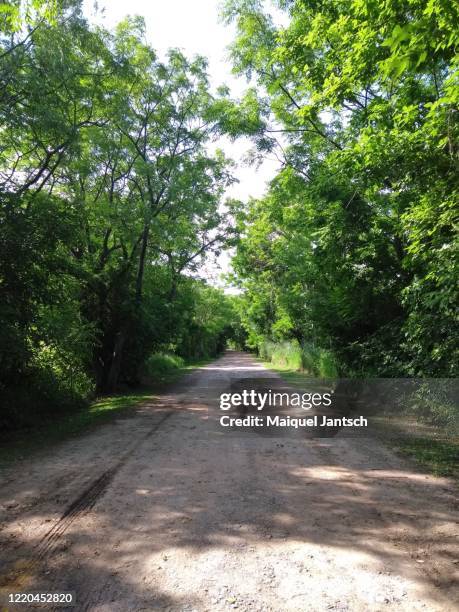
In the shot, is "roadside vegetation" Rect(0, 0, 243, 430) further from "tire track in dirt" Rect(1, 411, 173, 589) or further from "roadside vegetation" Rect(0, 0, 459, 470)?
"tire track in dirt" Rect(1, 411, 173, 589)

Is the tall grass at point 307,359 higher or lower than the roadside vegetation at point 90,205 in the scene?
lower

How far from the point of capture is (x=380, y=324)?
1089cm

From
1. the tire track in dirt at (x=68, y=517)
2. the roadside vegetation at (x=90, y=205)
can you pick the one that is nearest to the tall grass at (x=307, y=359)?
the roadside vegetation at (x=90, y=205)

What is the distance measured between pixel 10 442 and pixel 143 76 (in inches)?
507

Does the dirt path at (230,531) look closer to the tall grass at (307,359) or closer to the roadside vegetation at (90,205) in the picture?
the roadside vegetation at (90,205)

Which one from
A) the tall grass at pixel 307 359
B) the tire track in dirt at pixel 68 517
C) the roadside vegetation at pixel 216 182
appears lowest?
the tire track in dirt at pixel 68 517

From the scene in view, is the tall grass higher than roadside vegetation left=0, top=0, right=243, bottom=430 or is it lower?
lower

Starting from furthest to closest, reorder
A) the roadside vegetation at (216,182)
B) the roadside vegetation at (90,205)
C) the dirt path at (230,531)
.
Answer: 1. the roadside vegetation at (90,205)
2. the roadside vegetation at (216,182)
3. the dirt path at (230,531)

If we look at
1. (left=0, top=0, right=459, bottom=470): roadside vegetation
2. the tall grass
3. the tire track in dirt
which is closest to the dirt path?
the tire track in dirt

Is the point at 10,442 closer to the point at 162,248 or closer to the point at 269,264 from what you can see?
the point at 162,248

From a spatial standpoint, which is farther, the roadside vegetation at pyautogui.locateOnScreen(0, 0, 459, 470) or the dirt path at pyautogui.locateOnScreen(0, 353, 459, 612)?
the roadside vegetation at pyautogui.locateOnScreen(0, 0, 459, 470)

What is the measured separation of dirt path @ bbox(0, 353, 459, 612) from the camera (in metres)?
2.80

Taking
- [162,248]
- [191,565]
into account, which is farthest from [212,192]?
[191,565]

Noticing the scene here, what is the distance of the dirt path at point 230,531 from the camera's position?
2.80 m
